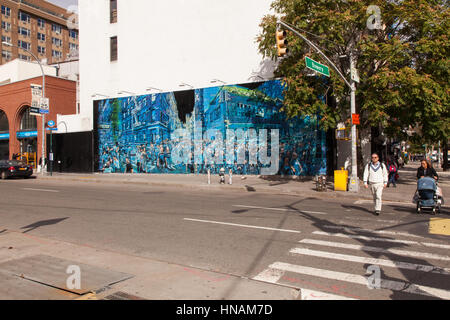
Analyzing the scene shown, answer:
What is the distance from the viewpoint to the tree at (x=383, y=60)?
15.1 m

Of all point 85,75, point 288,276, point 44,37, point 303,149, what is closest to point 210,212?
point 288,276

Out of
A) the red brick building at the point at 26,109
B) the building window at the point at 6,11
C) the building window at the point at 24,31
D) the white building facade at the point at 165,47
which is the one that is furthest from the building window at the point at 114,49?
the building window at the point at 24,31

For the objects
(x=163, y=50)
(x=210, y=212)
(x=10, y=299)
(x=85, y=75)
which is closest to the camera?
(x=10, y=299)

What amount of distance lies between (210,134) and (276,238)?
64.4 feet

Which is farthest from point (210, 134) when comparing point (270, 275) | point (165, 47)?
point (270, 275)

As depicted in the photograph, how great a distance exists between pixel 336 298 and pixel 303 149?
19.3 meters

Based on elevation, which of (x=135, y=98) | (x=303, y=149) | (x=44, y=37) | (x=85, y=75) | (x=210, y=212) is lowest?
(x=210, y=212)

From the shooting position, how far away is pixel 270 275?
4.95 m

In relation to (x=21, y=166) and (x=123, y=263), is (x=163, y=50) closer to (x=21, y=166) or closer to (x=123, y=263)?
(x=21, y=166)

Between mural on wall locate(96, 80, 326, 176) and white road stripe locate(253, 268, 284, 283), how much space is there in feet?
59.6

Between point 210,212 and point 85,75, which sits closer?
point 210,212

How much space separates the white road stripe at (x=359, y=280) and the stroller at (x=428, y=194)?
6.89 metres

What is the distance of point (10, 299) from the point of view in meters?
3.95

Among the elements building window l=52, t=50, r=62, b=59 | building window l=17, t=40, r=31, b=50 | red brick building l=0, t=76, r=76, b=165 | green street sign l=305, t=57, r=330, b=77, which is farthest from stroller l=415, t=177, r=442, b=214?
building window l=52, t=50, r=62, b=59
